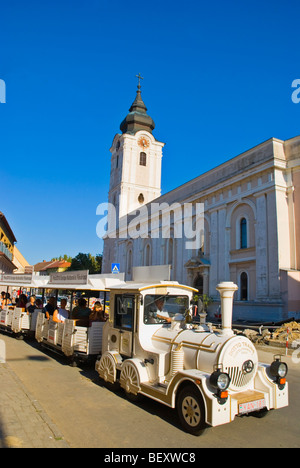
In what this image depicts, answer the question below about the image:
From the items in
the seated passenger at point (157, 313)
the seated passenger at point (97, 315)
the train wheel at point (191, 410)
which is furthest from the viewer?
the seated passenger at point (97, 315)

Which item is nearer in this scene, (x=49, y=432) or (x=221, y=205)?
(x=49, y=432)

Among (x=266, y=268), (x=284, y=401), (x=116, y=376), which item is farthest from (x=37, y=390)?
(x=266, y=268)

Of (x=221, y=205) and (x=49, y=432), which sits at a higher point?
(x=221, y=205)

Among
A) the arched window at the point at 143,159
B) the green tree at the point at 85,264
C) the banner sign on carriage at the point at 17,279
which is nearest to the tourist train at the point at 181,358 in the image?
the banner sign on carriage at the point at 17,279

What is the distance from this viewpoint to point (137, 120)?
1886 inches

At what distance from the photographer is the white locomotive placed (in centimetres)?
463

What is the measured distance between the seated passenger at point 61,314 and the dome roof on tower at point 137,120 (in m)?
39.1

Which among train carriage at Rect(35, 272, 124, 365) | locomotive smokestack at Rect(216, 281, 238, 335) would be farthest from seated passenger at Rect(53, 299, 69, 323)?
locomotive smokestack at Rect(216, 281, 238, 335)

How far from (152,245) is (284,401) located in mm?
31129

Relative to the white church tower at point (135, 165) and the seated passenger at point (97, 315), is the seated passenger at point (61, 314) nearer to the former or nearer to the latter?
the seated passenger at point (97, 315)

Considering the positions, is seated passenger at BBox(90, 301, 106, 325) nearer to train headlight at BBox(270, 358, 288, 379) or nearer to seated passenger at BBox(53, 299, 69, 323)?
seated passenger at BBox(53, 299, 69, 323)

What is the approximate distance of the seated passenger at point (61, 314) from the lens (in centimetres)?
1024

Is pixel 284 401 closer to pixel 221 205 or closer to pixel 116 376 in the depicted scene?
pixel 116 376

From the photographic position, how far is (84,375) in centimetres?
808
